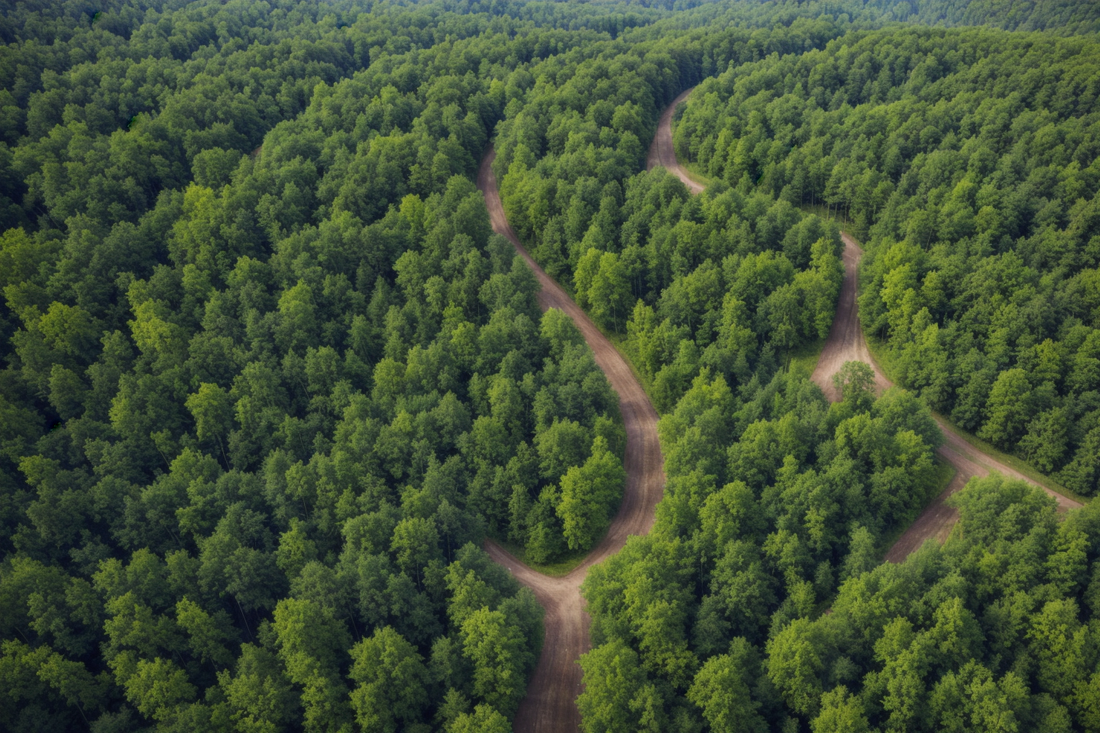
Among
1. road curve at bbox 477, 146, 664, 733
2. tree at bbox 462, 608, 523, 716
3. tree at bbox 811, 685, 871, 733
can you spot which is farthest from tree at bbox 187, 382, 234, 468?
tree at bbox 811, 685, 871, 733

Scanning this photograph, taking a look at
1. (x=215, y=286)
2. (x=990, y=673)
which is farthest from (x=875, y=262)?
(x=215, y=286)

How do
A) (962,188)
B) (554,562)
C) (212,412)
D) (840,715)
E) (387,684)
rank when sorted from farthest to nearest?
(962,188)
(212,412)
(554,562)
(387,684)
(840,715)

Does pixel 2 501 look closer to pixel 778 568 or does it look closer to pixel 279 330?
pixel 279 330

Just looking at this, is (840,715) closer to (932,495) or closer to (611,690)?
(611,690)

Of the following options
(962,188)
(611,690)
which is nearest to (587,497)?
(611,690)

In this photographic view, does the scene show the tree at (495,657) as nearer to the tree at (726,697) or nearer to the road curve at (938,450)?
the tree at (726,697)

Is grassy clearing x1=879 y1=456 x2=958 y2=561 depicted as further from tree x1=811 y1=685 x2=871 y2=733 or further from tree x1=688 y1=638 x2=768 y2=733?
tree x1=688 y1=638 x2=768 y2=733
